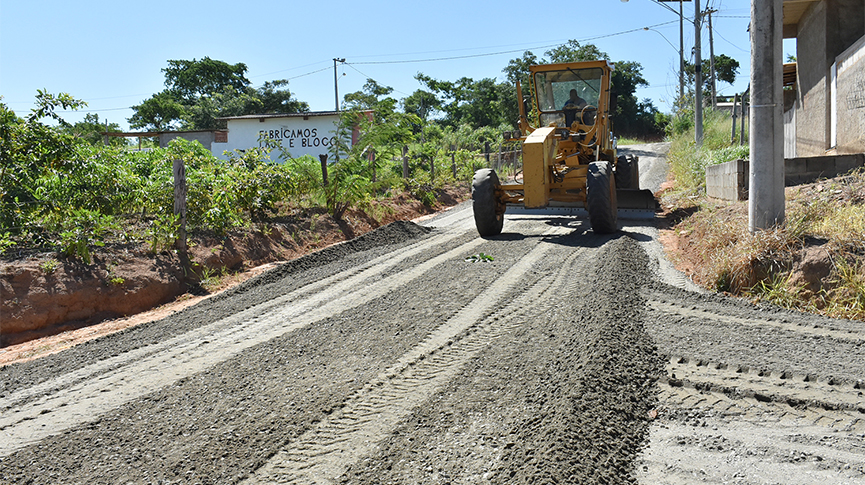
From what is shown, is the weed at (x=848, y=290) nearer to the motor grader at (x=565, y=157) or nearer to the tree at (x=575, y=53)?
the motor grader at (x=565, y=157)

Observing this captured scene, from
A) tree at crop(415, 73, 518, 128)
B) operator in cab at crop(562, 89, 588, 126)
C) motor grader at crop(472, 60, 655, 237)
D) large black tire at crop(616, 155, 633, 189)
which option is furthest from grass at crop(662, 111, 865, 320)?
tree at crop(415, 73, 518, 128)

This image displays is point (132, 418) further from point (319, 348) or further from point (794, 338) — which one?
point (794, 338)

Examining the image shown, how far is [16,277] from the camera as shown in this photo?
6.65m

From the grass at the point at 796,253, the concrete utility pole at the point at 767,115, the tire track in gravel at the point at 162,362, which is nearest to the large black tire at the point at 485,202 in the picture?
the tire track in gravel at the point at 162,362

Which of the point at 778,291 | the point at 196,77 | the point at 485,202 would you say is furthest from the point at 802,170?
the point at 196,77

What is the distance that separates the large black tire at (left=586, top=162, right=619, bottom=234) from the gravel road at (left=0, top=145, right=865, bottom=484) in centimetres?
329

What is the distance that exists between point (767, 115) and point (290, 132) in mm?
26550

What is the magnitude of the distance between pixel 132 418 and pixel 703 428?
3447mm

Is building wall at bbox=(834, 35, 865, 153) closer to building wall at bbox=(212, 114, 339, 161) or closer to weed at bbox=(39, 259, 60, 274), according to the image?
weed at bbox=(39, 259, 60, 274)

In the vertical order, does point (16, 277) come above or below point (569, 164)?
below

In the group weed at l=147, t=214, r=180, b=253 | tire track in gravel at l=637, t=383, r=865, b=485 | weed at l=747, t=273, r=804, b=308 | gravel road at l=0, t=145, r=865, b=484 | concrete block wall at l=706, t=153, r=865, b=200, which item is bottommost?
tire track in gravel at l=637, t=383, r=865, b=485

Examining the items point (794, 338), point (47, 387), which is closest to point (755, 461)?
point (794, 338)

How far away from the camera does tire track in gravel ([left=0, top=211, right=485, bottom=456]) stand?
399cm

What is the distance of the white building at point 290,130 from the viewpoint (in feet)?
99.0
